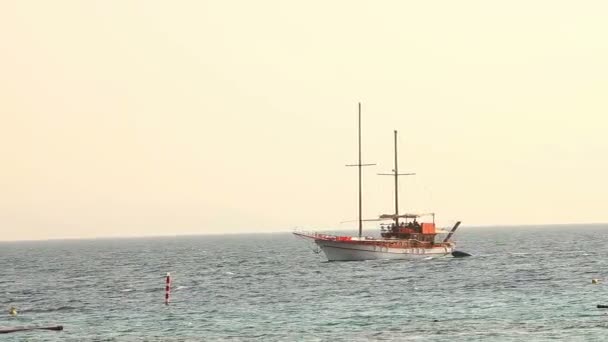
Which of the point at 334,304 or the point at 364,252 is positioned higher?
the point at 364,252

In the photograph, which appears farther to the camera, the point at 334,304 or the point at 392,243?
the point at 392,243

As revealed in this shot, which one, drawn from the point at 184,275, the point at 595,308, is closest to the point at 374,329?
the point at 595,308

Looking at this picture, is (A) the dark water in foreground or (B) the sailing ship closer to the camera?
(A) the dark water in foreground

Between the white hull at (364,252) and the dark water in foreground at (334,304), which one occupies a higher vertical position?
the white hull at (364,252)

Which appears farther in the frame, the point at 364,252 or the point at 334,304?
the point at 364,252

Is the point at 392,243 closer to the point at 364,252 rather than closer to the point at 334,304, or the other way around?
the point at 364,252

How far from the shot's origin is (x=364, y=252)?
136125 mm

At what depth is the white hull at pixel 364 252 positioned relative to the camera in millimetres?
136125

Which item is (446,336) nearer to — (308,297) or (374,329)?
(374,329)

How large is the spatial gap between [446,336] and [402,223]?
269ft

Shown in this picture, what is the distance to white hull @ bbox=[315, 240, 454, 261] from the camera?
136125 mm

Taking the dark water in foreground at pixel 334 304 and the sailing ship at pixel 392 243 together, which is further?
the sailing ship at pixel 392 243

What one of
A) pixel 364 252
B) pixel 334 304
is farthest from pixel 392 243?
pixel 334 304

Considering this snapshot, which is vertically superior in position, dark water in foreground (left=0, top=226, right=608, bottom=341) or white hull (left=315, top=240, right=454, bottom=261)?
white hull (left=315, top=240, right=454, bottom=261)
